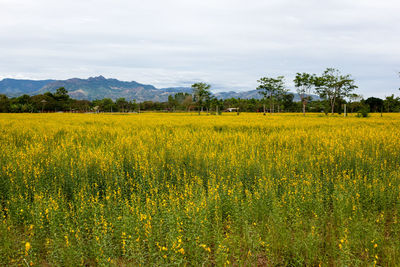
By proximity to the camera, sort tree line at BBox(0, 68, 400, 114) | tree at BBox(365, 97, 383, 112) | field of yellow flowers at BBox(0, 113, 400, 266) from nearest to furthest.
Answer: field of yellow flowers at BBox(0, 113, 400, 266) < tree line at BBox(0, 68, 400, 114) < tree at BBox(365, 97, 383, 112)

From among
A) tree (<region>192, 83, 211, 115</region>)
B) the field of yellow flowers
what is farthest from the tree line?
the field of yellow flowers

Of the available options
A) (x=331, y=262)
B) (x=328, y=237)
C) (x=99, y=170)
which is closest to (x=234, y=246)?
(x=331, y=262)

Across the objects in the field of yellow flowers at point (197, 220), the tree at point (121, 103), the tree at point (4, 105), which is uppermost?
the tree at point (121, 103)

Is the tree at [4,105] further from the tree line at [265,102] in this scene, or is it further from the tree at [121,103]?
the tree at [121,103]

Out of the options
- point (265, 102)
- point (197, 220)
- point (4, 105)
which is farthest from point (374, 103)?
point (4, 105)

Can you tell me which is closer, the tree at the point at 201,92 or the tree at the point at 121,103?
the tree at the point at 201,92

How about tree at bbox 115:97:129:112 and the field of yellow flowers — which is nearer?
the field of yellow flowers

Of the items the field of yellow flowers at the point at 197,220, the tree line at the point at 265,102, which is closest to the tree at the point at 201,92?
the tree line at the point at 265,102

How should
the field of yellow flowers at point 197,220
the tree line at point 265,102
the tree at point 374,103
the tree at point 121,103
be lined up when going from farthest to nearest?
the tree at point 121,103, the tree at point 374,103, the tree line at point 265,102, the field of yellow flowers at point 197,220

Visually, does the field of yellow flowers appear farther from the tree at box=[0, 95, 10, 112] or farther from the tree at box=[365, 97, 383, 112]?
the tree at box=[365, 97, 383, 112]

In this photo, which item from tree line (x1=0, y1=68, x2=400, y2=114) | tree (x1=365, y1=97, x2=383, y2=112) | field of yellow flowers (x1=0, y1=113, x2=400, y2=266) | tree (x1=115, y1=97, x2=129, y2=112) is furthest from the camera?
tree (x1=115, y1=97, x2=129, y2=112)

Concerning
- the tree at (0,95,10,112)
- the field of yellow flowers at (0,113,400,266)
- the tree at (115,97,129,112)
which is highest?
the tree at (115,97,129,112)

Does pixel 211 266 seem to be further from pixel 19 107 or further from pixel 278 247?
pixel 19 107

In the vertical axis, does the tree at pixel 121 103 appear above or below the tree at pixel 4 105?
above
